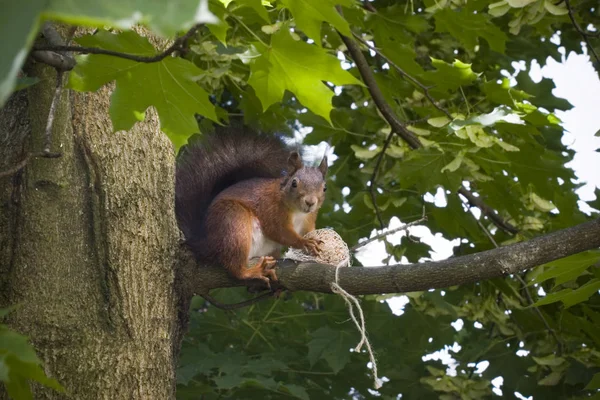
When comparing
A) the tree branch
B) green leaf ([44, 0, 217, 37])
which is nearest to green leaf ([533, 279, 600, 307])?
the tree branch

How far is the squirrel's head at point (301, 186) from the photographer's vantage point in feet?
8.74

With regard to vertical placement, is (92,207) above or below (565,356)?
below

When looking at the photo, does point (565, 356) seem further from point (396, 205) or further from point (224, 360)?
point (224, 360)

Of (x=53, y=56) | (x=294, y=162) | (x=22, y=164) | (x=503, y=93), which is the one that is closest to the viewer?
(x=22, y=164)

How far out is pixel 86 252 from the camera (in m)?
1.77

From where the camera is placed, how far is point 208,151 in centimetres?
257

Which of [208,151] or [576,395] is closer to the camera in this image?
[208,151]

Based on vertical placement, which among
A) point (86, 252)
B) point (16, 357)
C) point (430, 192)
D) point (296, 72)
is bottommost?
point (16, 357)

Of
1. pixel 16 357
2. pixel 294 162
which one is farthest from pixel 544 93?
pixel 16 357

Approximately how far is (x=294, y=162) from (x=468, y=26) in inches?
29.4

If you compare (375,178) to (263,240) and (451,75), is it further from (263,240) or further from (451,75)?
(451,75)

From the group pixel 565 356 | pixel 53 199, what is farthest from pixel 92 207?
pixel 565 356

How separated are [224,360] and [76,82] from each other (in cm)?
146

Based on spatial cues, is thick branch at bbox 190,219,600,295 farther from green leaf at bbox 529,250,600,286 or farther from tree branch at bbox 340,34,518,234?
tree branch at bbox 340,34,518,234
